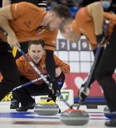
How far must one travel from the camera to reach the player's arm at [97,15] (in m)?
2.82

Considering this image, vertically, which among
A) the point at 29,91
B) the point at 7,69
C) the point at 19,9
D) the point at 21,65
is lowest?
the point at 29,91

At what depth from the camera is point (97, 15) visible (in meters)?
2.82

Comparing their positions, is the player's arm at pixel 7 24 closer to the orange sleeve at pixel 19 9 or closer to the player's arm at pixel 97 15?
the orange sleeve at pixel 19 9

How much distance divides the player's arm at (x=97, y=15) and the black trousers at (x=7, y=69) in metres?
0.96

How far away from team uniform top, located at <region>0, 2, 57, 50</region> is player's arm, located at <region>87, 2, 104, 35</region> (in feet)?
1.79

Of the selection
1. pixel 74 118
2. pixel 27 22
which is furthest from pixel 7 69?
pixel 74 118

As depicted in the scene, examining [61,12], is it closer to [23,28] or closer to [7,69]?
[23,28]

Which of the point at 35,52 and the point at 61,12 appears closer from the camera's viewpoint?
the point at 61,12

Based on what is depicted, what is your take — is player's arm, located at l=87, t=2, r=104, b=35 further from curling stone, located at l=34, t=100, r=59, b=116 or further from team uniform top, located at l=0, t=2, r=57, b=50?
curling stone, located at l=34, t=100, r=59, b=116

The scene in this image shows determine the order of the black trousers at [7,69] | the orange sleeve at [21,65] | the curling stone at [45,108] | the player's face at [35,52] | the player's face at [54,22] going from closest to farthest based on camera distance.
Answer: the player's face at [54,22], the black trousers at [7,69], the curling stone at [45,108], the player's face at [35,52], the orange sleeve at [21,65]

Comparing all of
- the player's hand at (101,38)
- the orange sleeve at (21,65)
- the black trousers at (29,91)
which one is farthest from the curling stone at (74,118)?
the orange sleeve at (21,65)

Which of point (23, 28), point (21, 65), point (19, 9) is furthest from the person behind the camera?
point (21, 65)

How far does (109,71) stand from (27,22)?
79cm

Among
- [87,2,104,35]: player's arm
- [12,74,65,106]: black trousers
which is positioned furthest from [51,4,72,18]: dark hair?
[12,74,65,106]: black trousers
